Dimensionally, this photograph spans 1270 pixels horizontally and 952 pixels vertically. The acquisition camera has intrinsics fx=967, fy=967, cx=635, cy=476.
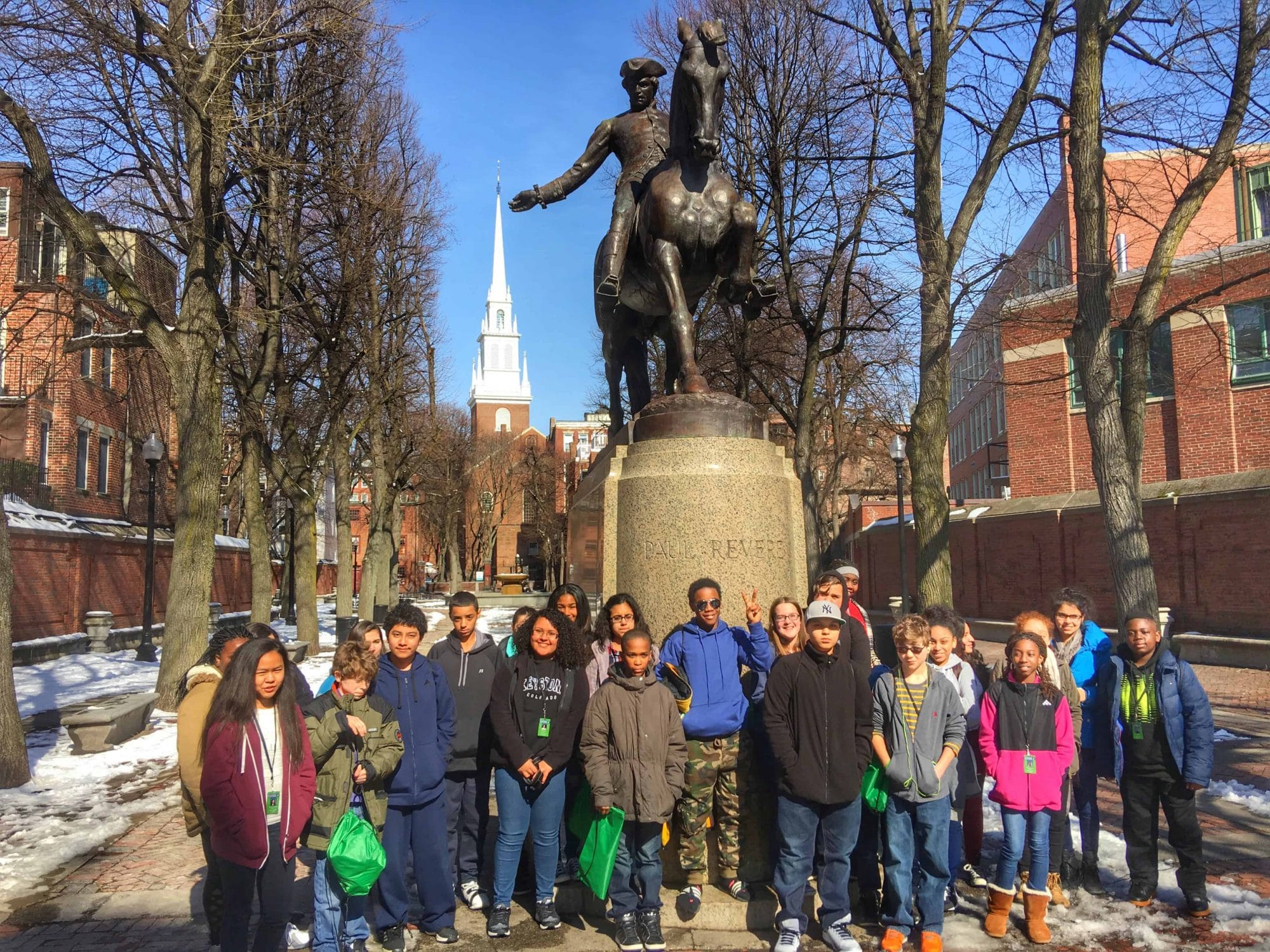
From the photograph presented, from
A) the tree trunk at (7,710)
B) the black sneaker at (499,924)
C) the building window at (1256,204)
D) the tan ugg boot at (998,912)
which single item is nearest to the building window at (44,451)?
the tree trunk at (7,710)

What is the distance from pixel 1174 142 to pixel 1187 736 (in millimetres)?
8804

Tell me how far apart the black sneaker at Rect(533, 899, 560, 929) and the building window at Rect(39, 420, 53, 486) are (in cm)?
2795

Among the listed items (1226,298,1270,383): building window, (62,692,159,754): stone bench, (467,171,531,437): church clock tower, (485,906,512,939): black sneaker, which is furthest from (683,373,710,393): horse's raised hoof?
(467,171,531,437): church clock tower

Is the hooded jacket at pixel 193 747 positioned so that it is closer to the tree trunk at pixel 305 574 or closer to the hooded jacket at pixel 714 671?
the hooded jacket at pixel 714 671

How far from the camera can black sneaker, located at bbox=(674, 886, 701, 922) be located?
498 cm

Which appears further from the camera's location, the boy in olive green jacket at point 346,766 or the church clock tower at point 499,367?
the church clock tower at point 499,367

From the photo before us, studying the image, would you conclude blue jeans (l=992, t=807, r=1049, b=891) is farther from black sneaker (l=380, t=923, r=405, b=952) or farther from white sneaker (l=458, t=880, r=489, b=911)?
black sneaker (l=380, t=923, r=405, b=952)

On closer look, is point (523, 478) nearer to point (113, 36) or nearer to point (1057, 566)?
point (1057, 566)

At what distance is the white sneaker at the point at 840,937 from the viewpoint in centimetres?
461

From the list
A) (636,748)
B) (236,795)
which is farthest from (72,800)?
(636,748)

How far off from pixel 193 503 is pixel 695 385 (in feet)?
26.3

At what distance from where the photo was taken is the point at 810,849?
476 cm

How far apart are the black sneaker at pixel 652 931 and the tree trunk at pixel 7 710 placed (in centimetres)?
635

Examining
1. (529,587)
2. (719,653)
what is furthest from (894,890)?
(529,587)
